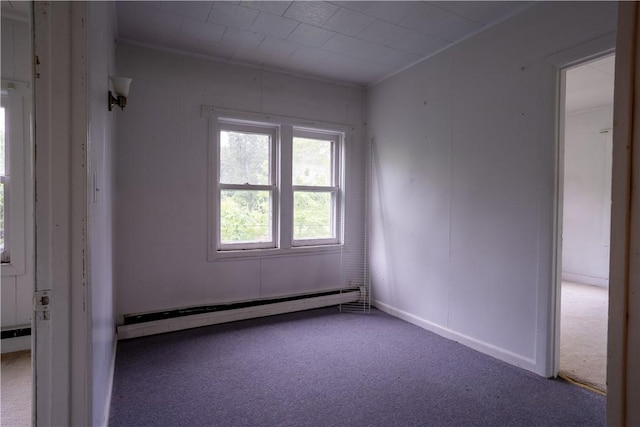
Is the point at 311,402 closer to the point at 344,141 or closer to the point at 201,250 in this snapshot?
the point at 201,250

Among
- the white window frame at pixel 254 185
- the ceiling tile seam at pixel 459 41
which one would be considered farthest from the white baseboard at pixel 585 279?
the white window frame at pixel 254 185

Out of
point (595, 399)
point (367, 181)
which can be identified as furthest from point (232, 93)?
point (595, 399)

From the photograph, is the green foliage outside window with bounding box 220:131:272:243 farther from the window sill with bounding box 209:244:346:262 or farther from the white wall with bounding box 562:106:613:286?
the white wall with bounding box 562:106:613:286

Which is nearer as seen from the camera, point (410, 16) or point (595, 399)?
point (595, 399)

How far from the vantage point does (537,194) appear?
2.48 m

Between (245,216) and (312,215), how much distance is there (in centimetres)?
79

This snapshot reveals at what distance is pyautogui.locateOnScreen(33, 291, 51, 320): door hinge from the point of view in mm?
974

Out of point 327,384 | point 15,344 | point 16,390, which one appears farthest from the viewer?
point 15,344

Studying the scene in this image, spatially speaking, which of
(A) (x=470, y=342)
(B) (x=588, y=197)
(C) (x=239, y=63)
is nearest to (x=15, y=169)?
(C) (x=239, y=63)

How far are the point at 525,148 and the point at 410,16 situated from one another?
50.9 inches

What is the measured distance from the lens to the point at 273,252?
377 cm

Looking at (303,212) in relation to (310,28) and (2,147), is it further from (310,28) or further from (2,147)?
(2,147)

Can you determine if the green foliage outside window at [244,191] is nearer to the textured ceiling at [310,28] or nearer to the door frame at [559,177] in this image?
the textured ceiling at [310,28]

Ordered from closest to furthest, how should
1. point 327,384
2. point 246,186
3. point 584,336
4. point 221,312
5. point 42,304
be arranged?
point 42,304, point 327,384, point 584,336, point 221,312, point 246,186
